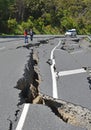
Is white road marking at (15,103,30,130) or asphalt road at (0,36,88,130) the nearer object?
white road marking at (15,103,30,130)

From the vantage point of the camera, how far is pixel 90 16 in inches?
3506

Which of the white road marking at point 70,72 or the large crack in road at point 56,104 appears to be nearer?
the large crack in road at point 56,104

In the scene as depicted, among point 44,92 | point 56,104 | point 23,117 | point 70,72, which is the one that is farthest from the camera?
point 70,72

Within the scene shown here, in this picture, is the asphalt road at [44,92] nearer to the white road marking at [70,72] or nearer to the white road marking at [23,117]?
the white road marking at [23,117]

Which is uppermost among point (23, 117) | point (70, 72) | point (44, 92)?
point (23, 117)

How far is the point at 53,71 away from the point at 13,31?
4791 cm

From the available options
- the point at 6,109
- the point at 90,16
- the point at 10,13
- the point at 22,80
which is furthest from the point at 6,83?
the point at 90,16

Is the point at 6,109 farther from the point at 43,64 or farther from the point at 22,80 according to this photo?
the point at 43,64

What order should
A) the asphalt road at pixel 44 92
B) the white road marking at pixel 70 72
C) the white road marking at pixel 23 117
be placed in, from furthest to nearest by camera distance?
the white road marking at pixel 70 72, the asphalt road at pixel 44 92, the white road marking at pixel 23 117

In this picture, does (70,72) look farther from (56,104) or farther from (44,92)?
(56,104)

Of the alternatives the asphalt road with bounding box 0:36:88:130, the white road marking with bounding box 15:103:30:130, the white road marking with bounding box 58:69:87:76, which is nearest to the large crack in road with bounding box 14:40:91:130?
the asphalt road with bounding box 0:36:88:130

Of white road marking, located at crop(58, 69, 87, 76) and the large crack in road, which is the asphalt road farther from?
white road marking, located at crop(58, 69, 87, 76)

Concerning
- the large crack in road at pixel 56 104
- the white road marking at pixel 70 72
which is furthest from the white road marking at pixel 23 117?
the white road marking at pixel 70 72

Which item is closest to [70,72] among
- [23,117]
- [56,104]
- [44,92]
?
[44,92]
